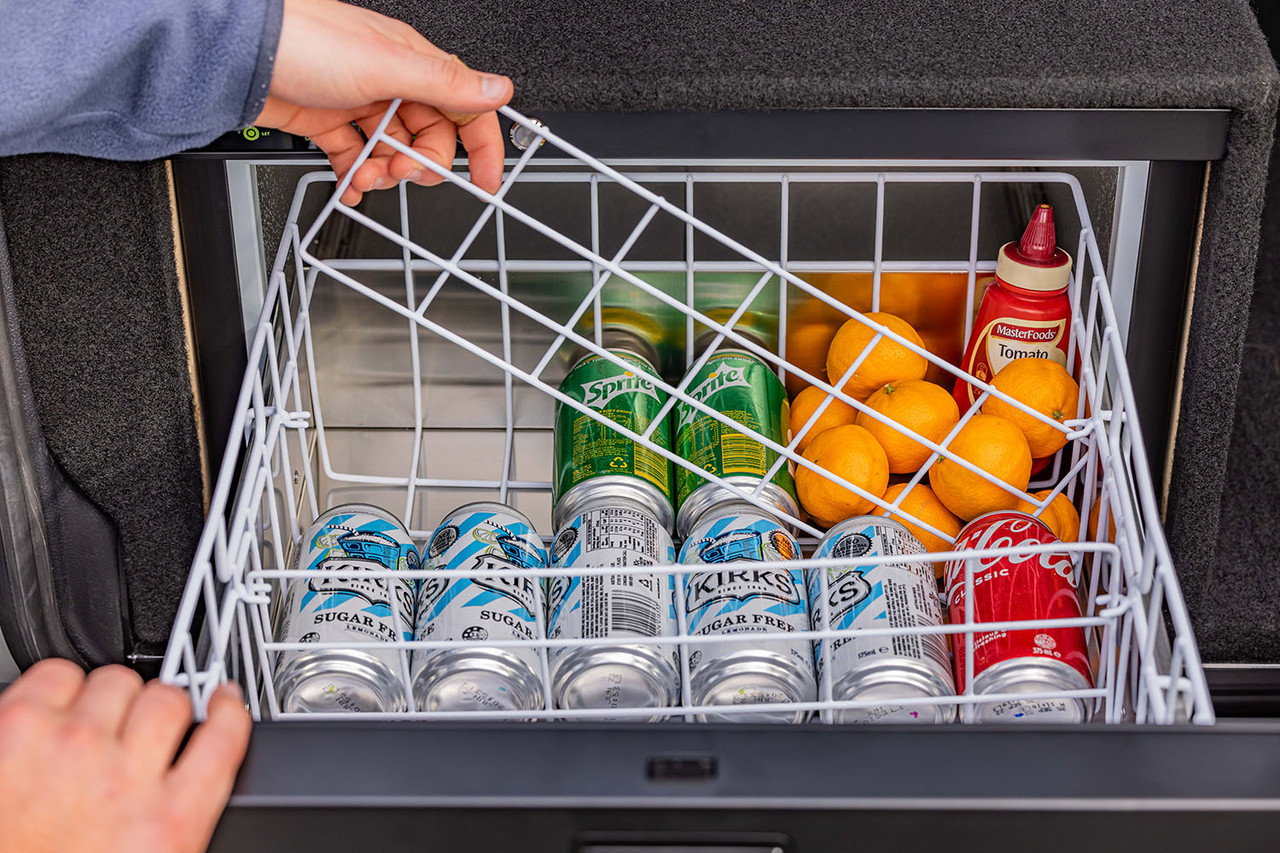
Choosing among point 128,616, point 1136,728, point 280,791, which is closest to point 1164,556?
point 1136,728

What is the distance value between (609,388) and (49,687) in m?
0.50

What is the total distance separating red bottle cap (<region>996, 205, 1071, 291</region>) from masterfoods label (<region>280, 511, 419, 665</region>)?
526 mm

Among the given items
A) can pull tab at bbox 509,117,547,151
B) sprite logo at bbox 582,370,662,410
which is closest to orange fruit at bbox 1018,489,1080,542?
sprite logo at bbox 582,370,662,410

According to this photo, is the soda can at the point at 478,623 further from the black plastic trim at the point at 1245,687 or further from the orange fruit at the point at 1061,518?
the black plastic trim at the point at 1245,687

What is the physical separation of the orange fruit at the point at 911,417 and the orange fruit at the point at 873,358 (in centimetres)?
2

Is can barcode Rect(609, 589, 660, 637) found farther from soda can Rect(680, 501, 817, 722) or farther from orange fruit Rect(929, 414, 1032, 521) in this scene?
orange fruit Rect(929, 414, 1032, 521)

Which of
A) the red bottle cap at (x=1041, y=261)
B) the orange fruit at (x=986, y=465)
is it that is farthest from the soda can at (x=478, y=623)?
the red bottle cap at (x=1041, y=261)

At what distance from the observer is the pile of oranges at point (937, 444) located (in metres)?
0.91

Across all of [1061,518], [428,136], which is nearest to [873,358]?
[1061,518]

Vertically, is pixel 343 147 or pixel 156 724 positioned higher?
pixel 343 147

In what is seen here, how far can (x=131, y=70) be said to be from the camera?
669mm

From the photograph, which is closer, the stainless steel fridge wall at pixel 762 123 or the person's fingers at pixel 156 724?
the person's fingers at pixel 156 724

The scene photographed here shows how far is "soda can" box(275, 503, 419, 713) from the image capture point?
0.75m

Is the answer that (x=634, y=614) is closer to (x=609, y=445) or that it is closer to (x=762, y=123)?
(x=609, y=445)
